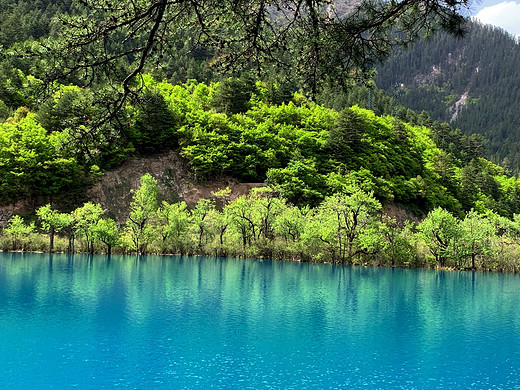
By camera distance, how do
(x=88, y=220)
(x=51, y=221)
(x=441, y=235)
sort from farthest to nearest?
(x=88, y=220), (x=441, y=235), (x=51, y=221)

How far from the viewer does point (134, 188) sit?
6650 cm

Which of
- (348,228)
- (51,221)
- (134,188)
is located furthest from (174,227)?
(348,228)

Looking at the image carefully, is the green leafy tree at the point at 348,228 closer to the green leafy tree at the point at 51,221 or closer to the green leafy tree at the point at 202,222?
the green leafy tree at the point at 202,222

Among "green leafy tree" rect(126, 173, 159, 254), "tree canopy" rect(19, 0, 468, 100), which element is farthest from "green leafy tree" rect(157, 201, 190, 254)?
"tree canopy" rect(19, 0, 468, 100)

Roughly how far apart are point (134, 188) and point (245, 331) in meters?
46.6

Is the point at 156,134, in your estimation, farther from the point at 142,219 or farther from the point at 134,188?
the point at 142,219

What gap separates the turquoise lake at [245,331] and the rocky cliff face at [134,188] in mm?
18930

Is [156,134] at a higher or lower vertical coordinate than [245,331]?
higher

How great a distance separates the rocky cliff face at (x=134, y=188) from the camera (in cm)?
6269

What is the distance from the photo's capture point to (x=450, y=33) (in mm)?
8500

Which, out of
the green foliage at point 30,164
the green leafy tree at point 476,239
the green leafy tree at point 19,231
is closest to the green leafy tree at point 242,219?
the green foliage at point 30,164

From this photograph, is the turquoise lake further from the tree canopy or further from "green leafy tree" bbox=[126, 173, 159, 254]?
"green leafy tree" bbox=[126, 173, 159, 254]

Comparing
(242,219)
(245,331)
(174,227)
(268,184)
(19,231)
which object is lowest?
(245,331)

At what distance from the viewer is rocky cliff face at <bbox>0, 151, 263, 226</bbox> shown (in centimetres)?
6269
